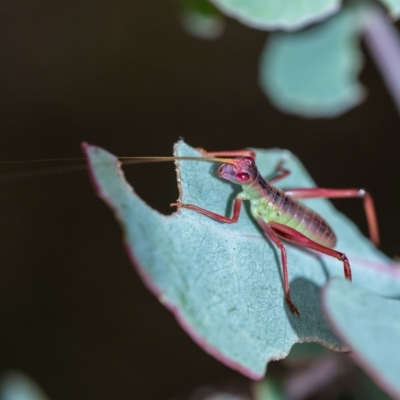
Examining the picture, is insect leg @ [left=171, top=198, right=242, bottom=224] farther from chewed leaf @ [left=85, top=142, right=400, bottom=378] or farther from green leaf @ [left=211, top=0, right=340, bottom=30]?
green leaf @ [left=211, top=0, right=340, bottom=30]

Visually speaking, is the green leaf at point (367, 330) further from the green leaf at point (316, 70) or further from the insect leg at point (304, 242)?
the green leaf at point (316, 70)

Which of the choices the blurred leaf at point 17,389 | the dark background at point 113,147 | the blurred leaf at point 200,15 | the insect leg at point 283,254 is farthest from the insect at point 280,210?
the blurred leaf at point 17,389

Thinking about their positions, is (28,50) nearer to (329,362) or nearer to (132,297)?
(132,297)

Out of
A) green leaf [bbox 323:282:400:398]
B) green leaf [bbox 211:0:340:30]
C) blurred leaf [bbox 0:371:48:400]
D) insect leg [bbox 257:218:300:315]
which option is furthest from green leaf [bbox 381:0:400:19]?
blurred leaf [bbox 0:371:48:400]

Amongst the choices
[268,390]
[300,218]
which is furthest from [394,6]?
[268,390]

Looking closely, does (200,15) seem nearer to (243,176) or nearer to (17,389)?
(243,176)
